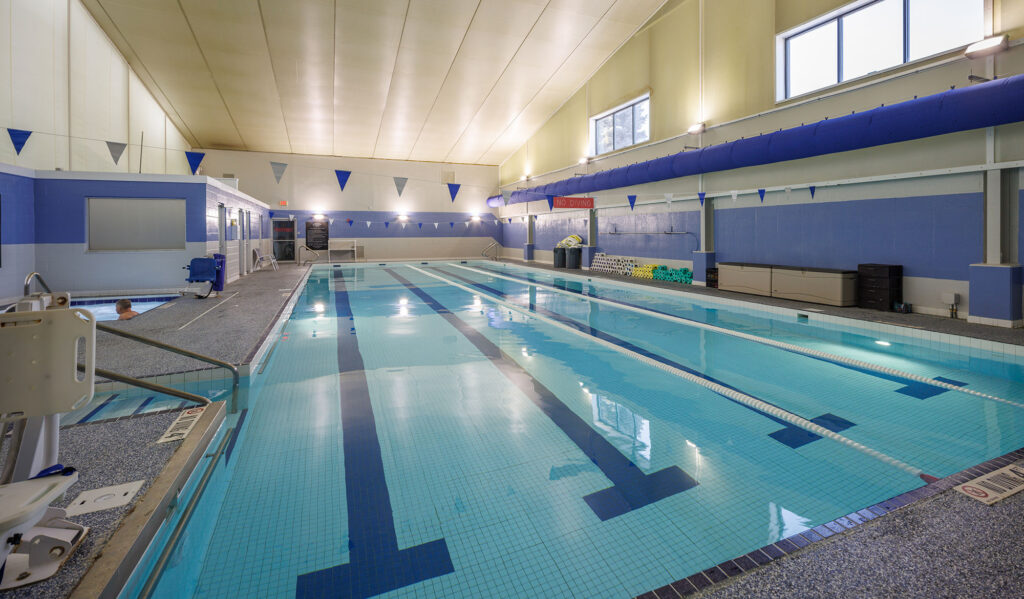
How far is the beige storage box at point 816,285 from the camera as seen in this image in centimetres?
699

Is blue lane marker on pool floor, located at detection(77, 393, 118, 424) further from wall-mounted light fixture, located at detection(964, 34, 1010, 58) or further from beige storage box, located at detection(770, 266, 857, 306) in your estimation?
wall-mounted light fixture, located at detection(964, 34, 1010, 58)

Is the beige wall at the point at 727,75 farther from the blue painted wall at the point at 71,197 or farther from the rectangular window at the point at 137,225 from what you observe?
the blue painted wall at the point at 71,197

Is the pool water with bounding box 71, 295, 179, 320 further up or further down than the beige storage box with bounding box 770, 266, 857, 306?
further down

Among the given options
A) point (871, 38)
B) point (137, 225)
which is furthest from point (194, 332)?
point (871, 38)

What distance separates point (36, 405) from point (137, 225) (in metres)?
9.79

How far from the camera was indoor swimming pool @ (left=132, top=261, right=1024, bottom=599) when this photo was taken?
6.37ft

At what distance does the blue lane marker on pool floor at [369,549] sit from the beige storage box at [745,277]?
734 centimetres

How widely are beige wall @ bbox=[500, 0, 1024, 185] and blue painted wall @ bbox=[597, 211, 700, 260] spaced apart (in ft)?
4.94

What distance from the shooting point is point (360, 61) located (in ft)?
38.8

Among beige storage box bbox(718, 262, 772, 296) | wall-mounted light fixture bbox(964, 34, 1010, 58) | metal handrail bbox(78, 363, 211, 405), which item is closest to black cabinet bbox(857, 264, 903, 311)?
beige storage box bbox(718, 262, 772, 296)

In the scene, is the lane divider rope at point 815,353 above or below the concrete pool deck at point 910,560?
above

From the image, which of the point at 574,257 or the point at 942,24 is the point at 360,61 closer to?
the point at 574,257

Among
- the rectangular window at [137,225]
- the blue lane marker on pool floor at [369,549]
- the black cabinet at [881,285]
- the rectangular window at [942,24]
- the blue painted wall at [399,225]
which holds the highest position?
the rectangular window at [942,24]

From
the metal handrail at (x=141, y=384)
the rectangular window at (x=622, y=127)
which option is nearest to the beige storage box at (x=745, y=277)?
the rectangular window at (x=622, y=127)
